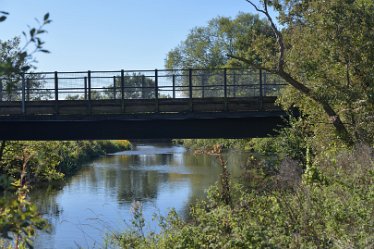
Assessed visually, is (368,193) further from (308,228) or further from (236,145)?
(236,145)

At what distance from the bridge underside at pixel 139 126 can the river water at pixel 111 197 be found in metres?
1.89

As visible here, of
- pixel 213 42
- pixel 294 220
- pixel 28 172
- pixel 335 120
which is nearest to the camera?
pixel 294 220

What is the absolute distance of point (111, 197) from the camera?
29312 millimetres

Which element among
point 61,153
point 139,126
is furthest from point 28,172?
point 61,153

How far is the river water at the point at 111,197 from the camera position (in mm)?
19559

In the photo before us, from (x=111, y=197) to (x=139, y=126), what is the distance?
728 cm

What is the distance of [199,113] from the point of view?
906 inches

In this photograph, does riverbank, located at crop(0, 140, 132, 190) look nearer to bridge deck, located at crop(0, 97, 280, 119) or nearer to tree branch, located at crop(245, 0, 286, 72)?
bridge deck, located at crop(0, 97, 280, 119)

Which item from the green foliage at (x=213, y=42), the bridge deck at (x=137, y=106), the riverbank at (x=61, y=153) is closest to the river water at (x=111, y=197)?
the riverbank at (x=61, y=153)

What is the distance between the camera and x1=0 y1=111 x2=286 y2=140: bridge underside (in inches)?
905

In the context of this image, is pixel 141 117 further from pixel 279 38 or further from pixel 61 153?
pixel 61 153

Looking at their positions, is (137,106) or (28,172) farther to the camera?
(137,106)

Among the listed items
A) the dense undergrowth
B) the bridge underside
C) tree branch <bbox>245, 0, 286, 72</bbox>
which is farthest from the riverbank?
tree branch <bbox>245, 0, 286, 72</bbox>

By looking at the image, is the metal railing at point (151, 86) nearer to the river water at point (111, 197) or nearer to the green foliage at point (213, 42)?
the river water at point (111, 197)
